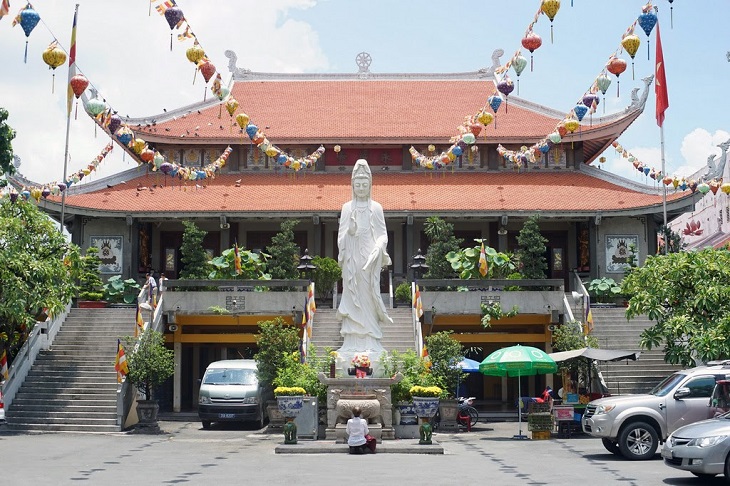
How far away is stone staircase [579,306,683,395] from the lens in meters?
24.7

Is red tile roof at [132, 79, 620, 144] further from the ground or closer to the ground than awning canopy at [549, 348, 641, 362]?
further from the ground

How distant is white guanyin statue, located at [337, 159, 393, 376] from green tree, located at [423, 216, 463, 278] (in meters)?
10.9

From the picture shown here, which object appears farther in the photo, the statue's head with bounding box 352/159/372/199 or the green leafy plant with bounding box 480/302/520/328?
the green leafy plant with bounding box 480/302/520/328

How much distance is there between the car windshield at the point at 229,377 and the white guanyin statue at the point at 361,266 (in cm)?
516

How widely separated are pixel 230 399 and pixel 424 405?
20.9 ft

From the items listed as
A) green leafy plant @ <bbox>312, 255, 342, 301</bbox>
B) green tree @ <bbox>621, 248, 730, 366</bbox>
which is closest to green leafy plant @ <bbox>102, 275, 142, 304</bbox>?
green leafy plant @ <bbox>312, 255, 342, 301</bbox>

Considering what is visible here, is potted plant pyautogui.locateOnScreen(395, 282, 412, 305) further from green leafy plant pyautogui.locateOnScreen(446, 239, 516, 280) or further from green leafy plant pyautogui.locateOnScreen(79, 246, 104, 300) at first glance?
green leafy plant pyautogui.locateOnScreen(79, 246, 104, 300)

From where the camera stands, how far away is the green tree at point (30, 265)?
22344 millimetres

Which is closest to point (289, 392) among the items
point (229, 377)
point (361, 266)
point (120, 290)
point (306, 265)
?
point (361, 266)

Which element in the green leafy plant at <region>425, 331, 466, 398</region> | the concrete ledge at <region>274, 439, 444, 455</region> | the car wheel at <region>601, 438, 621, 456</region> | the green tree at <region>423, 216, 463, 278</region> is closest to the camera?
the car wheel at <region>601, 438, 621, 456</region>

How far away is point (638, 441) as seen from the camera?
16734 mm

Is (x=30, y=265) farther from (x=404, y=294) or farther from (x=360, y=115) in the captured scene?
(x=360, y=115)

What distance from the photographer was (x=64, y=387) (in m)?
24.4

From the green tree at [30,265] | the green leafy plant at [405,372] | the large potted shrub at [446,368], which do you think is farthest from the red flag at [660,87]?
the green tree at [30,265]
